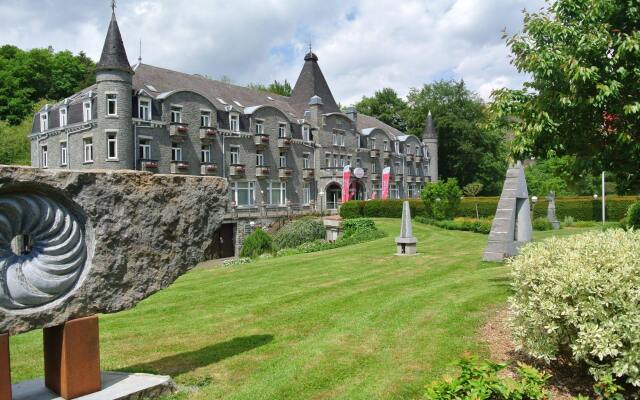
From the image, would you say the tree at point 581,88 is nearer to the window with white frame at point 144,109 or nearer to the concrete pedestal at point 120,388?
the concrete pedestal at point 120,388

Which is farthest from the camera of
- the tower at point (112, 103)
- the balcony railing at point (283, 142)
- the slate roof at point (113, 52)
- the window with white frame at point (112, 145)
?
the balcony railing at point (283, 142)

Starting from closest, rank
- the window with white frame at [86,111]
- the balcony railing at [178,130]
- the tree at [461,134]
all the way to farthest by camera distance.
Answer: the window with white frame at [86,111], the balcony railing at [178,130], the tree at [461,134]

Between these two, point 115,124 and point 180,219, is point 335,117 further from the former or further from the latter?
point 180,219

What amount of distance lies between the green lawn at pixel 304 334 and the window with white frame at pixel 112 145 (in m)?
22.9

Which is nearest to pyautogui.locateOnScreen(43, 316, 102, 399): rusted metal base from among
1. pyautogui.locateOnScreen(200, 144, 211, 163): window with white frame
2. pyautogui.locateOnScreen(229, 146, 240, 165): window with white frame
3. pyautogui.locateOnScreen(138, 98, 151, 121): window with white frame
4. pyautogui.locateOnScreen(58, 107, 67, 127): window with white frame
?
pyautogui.locateOnScreen(138, 98, 151, 121): window with white frame

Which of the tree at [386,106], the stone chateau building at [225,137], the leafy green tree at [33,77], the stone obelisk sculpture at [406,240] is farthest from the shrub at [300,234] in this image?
the tree at [386,106]

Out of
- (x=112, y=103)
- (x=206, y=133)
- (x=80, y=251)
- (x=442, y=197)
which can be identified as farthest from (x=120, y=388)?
(x=206, y=133)

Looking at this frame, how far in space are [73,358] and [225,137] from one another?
37.2m

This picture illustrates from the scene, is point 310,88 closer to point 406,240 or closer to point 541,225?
point 541,225

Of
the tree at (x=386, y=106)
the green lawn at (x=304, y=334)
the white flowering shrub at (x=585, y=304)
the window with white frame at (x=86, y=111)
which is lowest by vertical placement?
the green lawn at (x=304, y=334)

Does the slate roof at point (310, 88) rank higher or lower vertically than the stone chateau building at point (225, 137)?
higher

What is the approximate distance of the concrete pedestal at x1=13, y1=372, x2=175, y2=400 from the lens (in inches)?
203

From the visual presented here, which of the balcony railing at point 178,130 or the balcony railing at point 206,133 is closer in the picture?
the balcony railing at point 178,130

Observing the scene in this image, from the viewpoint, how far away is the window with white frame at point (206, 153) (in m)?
39.9
